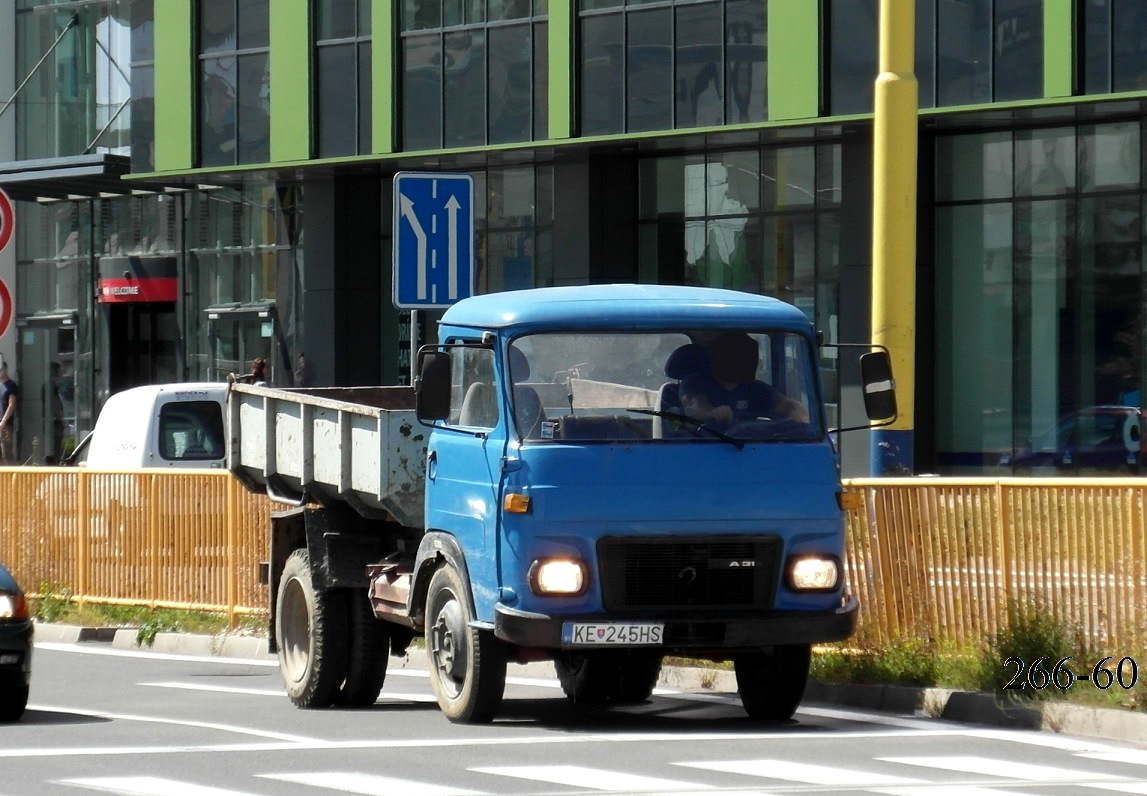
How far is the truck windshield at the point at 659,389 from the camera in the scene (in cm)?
1112

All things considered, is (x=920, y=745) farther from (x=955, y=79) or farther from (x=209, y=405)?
(x=955, y=79)

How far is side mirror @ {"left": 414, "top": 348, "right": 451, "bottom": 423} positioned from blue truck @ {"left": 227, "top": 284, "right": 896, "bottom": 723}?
0.01m

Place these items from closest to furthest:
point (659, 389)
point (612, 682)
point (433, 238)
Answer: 1. point (659, 389)
2. point (612, 682)
3. point (433, 238)

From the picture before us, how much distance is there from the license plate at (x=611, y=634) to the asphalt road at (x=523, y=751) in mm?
481

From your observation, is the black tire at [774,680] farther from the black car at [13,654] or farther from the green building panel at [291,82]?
the green building panel at [291,82]

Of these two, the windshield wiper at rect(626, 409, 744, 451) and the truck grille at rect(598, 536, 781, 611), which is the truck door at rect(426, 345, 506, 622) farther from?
the windshield wiper at rect(626, 409, 744, 451)

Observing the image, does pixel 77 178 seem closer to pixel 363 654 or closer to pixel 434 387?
pixel 363 654

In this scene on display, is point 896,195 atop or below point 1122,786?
atop

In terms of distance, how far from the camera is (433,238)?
15453 millimetres

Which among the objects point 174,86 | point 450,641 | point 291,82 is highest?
point 174,86

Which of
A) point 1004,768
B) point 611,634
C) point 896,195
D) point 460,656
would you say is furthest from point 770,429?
point 896,195

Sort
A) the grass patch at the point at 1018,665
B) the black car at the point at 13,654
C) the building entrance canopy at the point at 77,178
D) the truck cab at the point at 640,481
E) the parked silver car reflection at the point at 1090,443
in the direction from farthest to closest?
the building entrance canopy at the point at 77,178, the parked silver car reflection at the point at 1090,443, the black car at the point at 13,654, the grass patch at the point at 1018,665, the truck cab at the point at 640,481

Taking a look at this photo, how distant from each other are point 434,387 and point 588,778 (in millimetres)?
2811

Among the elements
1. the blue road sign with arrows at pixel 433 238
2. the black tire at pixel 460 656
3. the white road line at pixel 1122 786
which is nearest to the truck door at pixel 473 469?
the black tire at pixel 460 656
